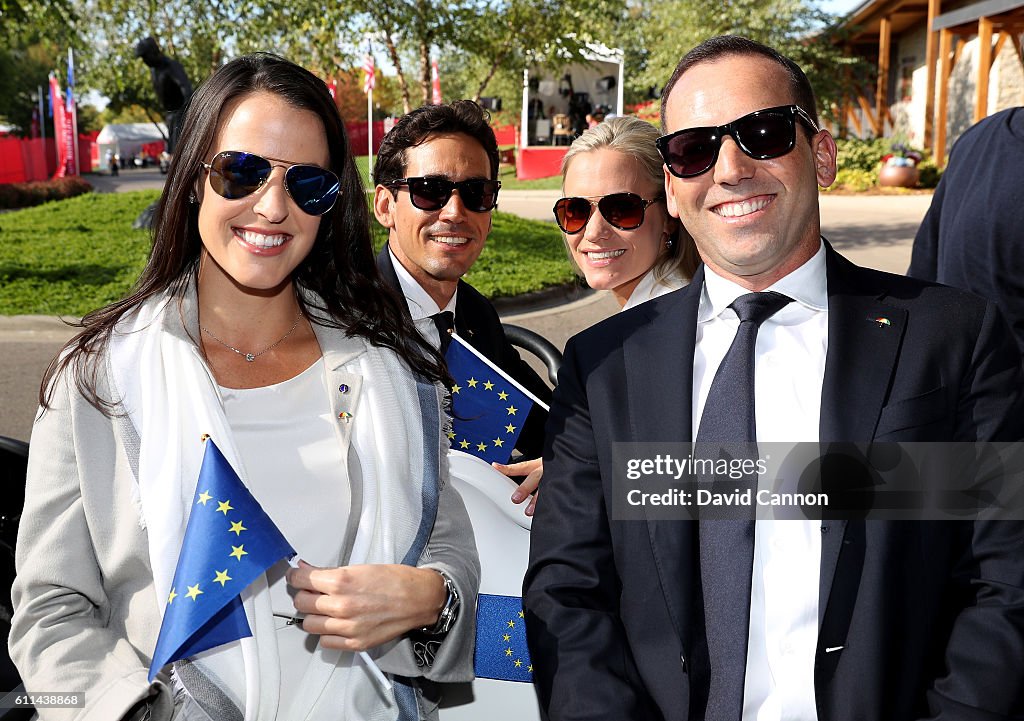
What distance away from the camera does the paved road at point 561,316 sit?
24.8 feet

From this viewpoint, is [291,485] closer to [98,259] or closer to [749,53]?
[749,53]

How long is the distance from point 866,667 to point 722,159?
3.73ft

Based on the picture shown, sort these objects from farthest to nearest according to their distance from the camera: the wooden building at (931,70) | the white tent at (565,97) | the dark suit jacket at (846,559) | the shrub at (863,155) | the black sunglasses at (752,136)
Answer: the white tent at (565,97) → the shrub at (863,155) → the wooden building at (931,70) → the black sunglasses at (752,136) → the dark suit jacket at (846,559)

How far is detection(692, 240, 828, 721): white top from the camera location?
6.38ft

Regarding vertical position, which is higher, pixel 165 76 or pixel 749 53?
pixel 165 76

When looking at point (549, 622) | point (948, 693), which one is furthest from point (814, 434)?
point (549, 622)

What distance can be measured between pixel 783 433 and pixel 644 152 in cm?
169

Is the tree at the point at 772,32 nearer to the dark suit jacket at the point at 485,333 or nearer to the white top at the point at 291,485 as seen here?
the dark suit jacket at the point at 485,333

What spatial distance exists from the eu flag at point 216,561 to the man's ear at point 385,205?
1919 mm

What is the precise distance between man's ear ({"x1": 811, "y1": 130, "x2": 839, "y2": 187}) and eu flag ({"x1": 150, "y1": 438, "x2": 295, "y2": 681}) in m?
1.54

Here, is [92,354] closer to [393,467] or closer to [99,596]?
[99,596]

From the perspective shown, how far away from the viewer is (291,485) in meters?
2.08

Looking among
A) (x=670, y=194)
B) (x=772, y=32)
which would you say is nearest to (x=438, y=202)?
(x=670, y=194)

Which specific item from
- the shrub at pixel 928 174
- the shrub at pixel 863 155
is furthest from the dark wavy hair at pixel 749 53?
the shrub at pixel 863 155
